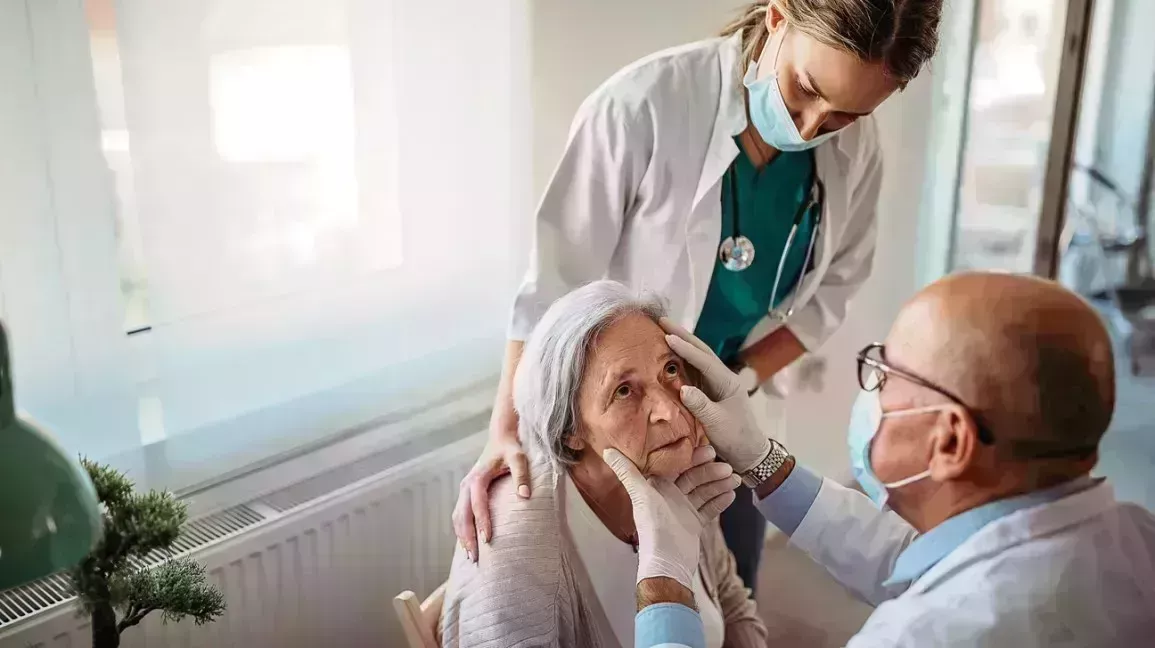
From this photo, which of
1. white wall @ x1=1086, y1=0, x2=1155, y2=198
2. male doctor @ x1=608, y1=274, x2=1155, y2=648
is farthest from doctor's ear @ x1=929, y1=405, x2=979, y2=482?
white wall @ x1=1086, y1=0, x2=1155, y2=198

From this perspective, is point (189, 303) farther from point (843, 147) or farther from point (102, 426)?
point (843, 147)

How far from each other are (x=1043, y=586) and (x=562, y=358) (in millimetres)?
645

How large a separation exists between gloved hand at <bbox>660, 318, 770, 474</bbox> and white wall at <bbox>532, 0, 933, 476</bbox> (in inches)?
34.7

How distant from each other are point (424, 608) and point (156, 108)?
86 cm

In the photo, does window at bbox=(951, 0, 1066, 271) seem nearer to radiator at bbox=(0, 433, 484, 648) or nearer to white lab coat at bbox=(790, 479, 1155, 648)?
radiator at bbox=(0, 433, 484, 648)

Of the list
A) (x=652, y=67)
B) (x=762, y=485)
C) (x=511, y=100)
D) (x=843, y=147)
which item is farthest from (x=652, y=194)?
(x=511, y=100)

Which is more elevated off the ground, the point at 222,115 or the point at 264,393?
the point at 222,115

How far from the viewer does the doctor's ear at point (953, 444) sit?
3.62ft

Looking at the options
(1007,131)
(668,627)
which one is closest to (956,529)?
(668,627)

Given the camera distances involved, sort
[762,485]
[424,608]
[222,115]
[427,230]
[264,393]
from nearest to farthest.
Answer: [424,608], [762,485], [222,115], [264,393], [427,230]

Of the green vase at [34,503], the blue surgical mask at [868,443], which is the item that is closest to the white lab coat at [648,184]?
the blue surgical mask at [868,443]

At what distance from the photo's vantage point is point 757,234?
176 centimetres

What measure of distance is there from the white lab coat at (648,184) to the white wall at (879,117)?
1.70ft

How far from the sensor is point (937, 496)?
120 cm
